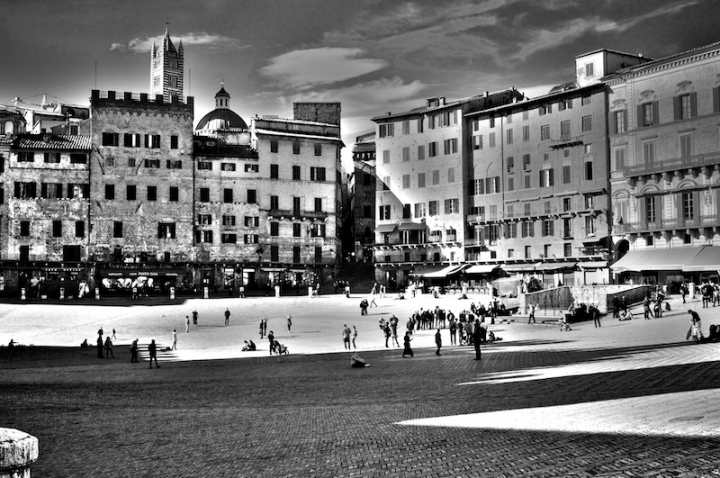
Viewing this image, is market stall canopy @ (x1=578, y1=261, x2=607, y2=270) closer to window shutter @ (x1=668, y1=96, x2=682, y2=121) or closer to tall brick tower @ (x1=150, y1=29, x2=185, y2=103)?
window shutter @ (x1=668, y1=96, x2=682, y2=121)

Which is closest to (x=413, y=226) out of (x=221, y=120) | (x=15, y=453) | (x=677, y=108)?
(x=677, y=108)

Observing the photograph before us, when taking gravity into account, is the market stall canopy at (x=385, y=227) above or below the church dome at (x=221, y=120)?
below

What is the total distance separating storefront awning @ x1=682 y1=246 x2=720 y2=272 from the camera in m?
50.7

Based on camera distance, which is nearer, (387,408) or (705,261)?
(387,408)

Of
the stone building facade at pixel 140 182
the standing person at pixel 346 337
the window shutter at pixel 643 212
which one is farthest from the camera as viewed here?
the stone building facade at pixel 140 182

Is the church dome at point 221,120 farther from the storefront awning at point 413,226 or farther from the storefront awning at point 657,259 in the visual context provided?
the storefront awning at point 657,259

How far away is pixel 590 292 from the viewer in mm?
46781

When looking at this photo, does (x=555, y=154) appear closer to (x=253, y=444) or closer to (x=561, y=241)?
(x=561, y=241)

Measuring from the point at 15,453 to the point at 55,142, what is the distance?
231 feet

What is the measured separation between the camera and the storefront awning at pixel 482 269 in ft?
216

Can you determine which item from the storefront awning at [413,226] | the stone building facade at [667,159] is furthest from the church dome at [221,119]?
the stone building facade at [667,159]

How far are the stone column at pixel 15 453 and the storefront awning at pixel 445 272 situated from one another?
63.6 meters

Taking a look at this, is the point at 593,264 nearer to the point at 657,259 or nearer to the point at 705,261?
the point at 657,259

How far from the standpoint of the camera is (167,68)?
116m
